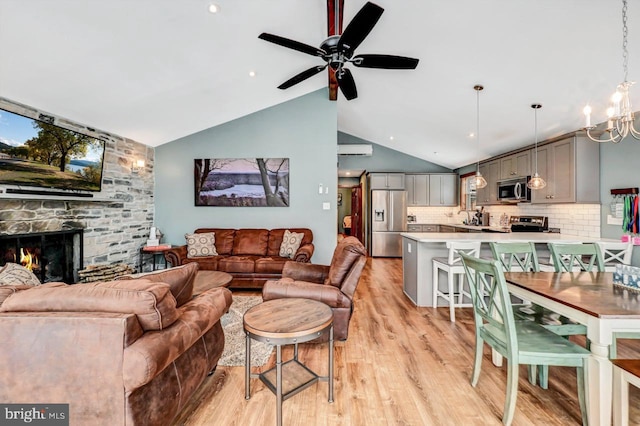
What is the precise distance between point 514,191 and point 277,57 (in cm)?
456

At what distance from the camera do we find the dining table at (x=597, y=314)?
1.49 metres

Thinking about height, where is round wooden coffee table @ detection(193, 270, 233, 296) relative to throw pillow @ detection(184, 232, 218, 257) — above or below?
below

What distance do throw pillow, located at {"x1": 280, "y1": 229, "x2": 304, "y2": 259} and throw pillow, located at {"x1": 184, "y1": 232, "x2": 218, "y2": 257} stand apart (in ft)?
3.67

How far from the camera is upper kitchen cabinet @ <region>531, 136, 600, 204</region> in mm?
4055

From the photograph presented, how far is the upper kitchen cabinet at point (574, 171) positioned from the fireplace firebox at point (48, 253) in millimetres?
6685

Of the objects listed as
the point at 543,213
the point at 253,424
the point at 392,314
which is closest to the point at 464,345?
the point at 392,314

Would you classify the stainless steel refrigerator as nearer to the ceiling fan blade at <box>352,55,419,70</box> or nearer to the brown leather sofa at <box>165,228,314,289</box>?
the brown leather sofa at <box>165,228,314,289</box>

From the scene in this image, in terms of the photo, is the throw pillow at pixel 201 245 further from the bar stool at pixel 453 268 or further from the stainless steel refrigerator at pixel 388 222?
the stainless steel refrigerator at pixel 388 222

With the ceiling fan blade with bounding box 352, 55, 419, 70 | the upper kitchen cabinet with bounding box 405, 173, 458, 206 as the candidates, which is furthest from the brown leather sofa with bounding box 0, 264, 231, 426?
the upper kitchen cabinet with bounding box 405, 173, 458, 206

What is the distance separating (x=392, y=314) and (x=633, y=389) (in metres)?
2.03

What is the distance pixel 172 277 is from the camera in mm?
1741

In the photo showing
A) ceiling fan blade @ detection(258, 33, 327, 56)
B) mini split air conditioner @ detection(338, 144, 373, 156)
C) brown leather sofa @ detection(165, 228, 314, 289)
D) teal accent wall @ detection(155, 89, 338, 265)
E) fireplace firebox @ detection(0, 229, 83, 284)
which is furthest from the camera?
mini split air conditioner @ detection(338, 144, 373, 156)

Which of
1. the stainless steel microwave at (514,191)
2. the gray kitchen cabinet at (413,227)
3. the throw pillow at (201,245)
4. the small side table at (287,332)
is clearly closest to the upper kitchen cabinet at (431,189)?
the gray kitchen cabinet at (413,227)

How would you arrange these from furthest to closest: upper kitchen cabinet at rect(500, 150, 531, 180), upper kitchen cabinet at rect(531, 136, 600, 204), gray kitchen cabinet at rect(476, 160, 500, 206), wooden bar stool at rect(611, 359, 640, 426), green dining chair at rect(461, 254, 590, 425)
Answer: gray kitchen cabinet at rect(476, 160, 500, 206)
upper kitchen cabinet at rect(500, 150, 531, 180)
upper kitchen cabinet at rect(531, 136, 600, 204)
green dining chair at rect(461, 254, 590, 425)
wooden bar stool at rect(611, 359, 640, 426)
